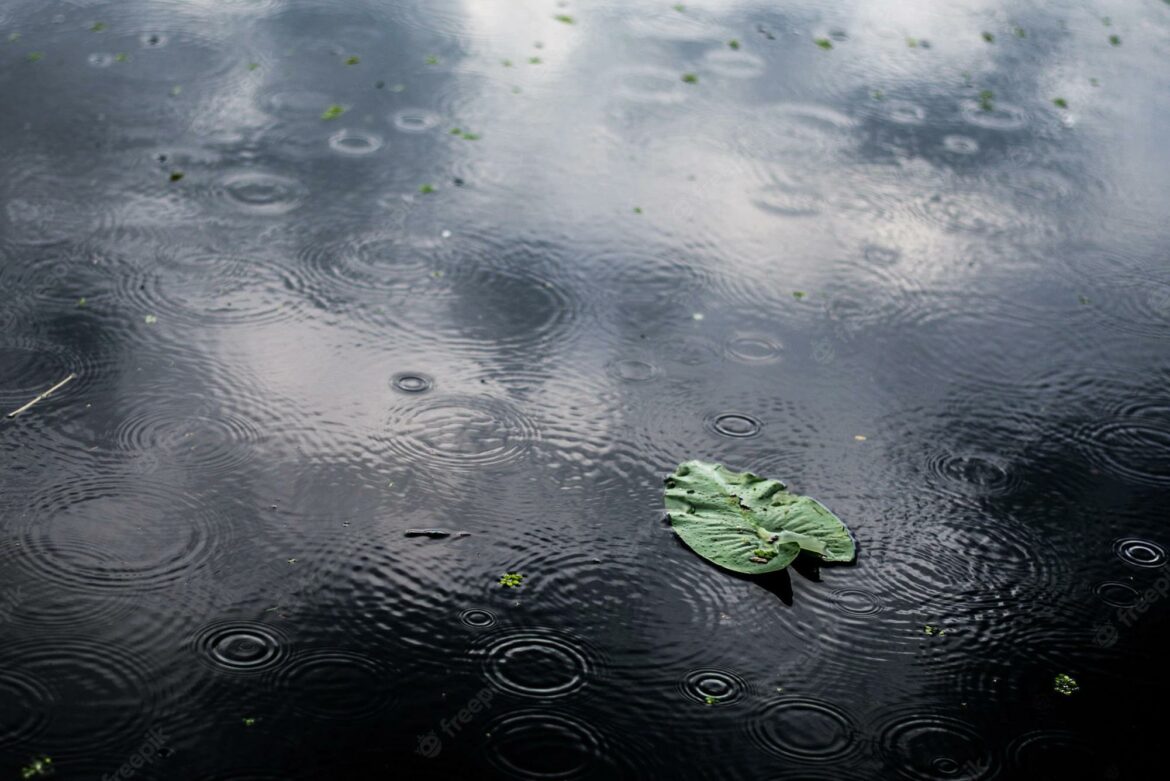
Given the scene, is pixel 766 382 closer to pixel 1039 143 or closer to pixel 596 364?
pixel 596 364

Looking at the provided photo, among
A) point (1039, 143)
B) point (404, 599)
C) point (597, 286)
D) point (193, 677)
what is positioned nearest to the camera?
point (193, 677)

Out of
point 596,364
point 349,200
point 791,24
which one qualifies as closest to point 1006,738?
point 596,364

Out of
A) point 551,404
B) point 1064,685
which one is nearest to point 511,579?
point 551,404

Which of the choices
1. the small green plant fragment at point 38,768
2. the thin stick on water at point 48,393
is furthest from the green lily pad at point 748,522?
the thin stick on water at point 48,393

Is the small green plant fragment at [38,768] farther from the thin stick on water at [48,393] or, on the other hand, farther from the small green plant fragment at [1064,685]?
the small green plant fragment at [1064,685]

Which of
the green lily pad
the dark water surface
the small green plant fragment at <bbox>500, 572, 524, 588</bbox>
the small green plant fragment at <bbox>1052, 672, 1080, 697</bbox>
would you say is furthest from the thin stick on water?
the small green plant fragment at <bbox>1052, 672, 1080, 697</bbox>

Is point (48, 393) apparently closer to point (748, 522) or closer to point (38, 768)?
point (38, 768)
